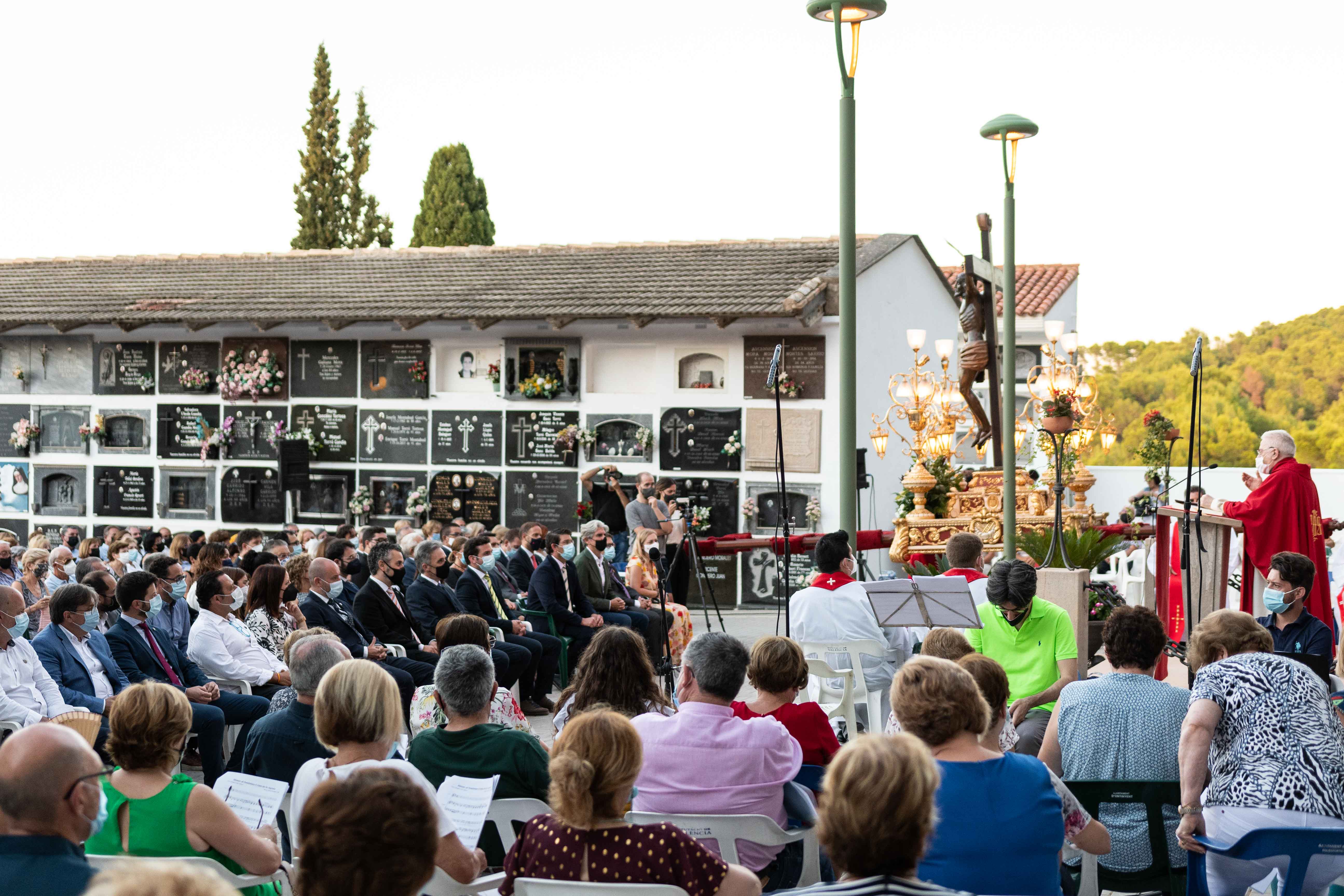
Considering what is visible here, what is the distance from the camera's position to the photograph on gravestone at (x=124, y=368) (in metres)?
17.8

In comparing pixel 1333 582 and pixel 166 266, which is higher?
pixel 166 266

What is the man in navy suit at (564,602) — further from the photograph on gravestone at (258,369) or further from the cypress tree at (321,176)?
the cypress tree at (321,176)

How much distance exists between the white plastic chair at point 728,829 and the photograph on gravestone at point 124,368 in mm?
15735

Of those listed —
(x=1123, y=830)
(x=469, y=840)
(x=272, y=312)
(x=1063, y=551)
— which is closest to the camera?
(x=469, y=840)

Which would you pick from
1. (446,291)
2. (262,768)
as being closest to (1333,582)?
(262,768)

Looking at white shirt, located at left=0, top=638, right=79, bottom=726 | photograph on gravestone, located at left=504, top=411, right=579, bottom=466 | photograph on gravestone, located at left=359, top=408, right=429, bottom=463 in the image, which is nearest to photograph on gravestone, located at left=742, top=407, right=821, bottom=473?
photograph on gravestone, located at left=504, top=411, right=579, bottom=466

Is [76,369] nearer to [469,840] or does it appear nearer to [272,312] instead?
[272,312]

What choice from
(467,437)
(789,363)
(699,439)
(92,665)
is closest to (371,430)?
(467,437)

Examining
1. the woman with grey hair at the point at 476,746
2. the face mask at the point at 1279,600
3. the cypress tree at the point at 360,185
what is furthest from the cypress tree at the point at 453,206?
the woman with grey hair at the point at 476,746

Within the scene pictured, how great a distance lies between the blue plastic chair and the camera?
335 centimetres

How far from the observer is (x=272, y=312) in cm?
1686

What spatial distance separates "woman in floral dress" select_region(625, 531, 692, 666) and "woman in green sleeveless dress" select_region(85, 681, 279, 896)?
270 inches

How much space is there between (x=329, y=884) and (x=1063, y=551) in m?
7.91

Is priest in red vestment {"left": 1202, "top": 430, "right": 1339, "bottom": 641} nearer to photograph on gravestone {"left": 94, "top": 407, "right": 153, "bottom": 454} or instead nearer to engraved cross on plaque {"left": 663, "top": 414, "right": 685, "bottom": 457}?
engraved cross on plaque {"left": 663, "top": 414, "right": 685, "bottom": 457}
